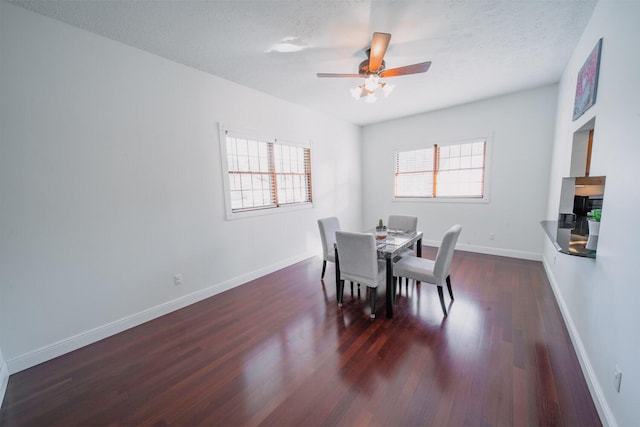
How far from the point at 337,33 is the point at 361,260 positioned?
2166 mm

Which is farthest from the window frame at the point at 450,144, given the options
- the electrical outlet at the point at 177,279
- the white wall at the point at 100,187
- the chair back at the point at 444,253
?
the electrical outlet at the point at 177,279

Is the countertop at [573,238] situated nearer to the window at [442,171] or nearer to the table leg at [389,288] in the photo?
the table leg at [389,288]

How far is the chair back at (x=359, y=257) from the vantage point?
2367 mm

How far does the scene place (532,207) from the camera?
3.98 metres

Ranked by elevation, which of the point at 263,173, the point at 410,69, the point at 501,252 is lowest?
the point at 501,252

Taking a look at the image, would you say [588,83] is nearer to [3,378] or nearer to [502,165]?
[502,165]

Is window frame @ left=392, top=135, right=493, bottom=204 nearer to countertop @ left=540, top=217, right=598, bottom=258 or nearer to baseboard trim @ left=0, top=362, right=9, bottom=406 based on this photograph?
countertop @ left=540, top=217, right=598, bottom=258

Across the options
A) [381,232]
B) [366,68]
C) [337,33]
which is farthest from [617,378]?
[337,33]

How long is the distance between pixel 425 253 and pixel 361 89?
3.29 meters

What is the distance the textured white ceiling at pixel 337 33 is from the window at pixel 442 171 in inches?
56.6

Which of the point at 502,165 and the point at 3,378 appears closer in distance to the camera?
the point at 3,378

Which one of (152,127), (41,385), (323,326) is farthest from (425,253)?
(41,385)

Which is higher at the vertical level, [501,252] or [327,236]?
[327,236]

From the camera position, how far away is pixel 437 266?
7.96 ft
